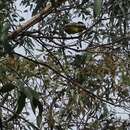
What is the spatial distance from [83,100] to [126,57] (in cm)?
31

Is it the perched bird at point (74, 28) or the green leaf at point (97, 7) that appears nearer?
the green leaf at point (97, 7)

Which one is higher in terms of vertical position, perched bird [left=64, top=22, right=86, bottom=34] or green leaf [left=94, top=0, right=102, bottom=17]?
perched bird [left=64, top=22, right=86, bottom=34]

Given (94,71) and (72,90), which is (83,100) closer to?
(72,90)

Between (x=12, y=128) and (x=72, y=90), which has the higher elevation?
(x=72, y=90)

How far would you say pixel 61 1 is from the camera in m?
1.23

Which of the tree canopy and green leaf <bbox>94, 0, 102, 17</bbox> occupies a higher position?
the tree canopy


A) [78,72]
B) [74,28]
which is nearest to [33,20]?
[74,28]

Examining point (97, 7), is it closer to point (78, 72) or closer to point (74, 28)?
point (74, 28)

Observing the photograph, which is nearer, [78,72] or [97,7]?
[97,7]

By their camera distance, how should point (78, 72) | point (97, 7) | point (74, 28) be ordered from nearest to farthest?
1. point (97, 7)
2. point (74, 28)
3. point (78, 72)

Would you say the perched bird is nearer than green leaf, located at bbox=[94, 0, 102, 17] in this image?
No

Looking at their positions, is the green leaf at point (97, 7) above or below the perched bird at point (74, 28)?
below

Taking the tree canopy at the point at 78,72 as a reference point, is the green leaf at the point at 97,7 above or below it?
below

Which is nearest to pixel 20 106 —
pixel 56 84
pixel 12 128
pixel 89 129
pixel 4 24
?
pixel 4 24
